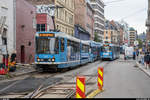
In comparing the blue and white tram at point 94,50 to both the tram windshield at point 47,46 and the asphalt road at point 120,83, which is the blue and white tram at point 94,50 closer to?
the asphalt road at point 120,83

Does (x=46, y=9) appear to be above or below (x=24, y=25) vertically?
above

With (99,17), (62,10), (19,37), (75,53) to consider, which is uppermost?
(99,17)

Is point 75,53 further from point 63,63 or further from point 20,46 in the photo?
point 20,46

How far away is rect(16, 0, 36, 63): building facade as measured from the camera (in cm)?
2569

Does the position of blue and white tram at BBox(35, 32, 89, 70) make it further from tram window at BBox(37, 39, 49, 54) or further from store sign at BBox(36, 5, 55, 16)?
store sign at BBox(36, 5, 55, 16)


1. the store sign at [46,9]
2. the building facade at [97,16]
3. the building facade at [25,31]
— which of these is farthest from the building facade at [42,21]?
the building facade at [97,16]

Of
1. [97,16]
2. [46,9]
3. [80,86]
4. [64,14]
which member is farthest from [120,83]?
[97,16]

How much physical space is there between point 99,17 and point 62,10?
8236cm

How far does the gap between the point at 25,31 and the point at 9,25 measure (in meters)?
4.34

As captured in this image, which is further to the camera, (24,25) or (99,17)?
(99,17)

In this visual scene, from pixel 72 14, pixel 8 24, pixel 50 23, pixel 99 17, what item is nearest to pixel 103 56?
pixel 50 23

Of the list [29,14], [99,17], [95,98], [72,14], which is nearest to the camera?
[95,98]

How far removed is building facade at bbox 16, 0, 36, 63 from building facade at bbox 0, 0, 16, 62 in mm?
962

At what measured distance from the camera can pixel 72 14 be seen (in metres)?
50.6
